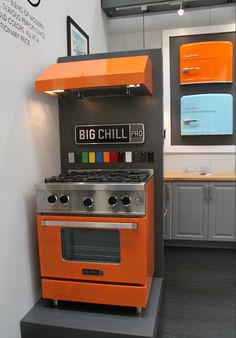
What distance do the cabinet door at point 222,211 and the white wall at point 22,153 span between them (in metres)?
2.00

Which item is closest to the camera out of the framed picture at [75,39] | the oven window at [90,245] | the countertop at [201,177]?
the oven window at [90,245]

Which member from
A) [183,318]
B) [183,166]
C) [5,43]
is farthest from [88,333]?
[183,166]

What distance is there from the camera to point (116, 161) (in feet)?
7.98

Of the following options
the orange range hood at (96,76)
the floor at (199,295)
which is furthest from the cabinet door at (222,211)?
the orange range hood at (96,76)

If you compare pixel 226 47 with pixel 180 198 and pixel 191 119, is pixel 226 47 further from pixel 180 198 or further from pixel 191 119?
pixel 180 198

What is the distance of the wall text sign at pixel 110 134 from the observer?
7.77ft

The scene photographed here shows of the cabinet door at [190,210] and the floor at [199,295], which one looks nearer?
the floor at [199,295]

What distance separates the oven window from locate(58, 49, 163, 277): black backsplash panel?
0.61 m

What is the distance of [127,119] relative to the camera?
2.39 metres

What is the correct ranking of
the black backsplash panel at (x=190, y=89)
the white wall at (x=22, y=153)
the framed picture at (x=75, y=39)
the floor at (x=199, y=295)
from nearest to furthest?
the white wall at (x=22, y=153)
the floor at (x=199, y=295)
the framed picture at (x=75, y=39)
the black backsplash panel at (x=190, y=89)

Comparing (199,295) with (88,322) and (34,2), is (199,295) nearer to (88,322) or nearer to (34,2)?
(88,322)

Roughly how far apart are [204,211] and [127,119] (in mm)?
1713

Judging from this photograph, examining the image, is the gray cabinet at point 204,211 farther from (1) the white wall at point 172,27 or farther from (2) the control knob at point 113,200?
(2) the control knob at point 113,200

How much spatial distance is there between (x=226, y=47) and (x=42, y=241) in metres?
3.20
